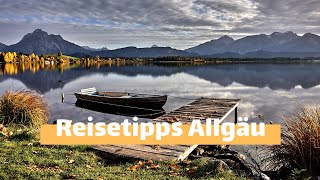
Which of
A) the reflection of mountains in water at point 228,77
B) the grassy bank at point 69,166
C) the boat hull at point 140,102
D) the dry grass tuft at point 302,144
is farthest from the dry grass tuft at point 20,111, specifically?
the reflection of mountains in water at point 228,77

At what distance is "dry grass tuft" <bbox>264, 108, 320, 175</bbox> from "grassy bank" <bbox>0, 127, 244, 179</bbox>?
3.06m

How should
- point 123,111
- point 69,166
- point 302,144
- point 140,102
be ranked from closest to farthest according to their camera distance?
point 69,166 < point 302,144 < point 140,102 < point 123,111

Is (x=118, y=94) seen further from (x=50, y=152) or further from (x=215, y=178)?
(x=215, y=178)

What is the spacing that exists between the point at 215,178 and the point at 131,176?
2.29 meters

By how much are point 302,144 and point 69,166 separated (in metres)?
7.48

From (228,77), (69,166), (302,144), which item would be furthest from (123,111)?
(228,77)

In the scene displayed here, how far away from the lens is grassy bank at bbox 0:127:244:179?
8.20 metres

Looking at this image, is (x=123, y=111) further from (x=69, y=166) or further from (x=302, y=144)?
(x=302, y=144)

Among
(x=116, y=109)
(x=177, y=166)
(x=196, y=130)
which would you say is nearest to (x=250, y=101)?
(x=116, y=109)

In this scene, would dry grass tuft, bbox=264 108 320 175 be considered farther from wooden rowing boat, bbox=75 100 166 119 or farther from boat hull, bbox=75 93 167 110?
boat hull, bbox=75 93 167 110

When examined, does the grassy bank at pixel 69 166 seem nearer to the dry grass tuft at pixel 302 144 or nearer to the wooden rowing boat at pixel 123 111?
the dry grass tuft at pixel 302 144

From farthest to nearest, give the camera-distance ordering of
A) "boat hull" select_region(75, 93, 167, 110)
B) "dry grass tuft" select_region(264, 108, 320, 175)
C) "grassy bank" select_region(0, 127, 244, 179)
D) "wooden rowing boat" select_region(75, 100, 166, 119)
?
"boat hull" select_region(75, 93, 167, 110)
"wooden rowing boat" select_region(75, 100, 166, 119)
"dry grass tuft" select_region(264, 108, 320, 175)
"grassy bank" select_region(0, 127, 244, 179)

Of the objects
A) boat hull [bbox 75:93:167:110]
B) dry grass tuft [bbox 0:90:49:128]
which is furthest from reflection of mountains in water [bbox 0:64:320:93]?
dry grass tuft [bbox 0:90:49:128]

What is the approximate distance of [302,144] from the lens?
10406mm
